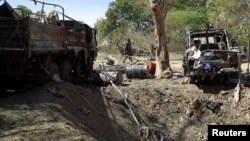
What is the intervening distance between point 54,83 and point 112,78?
4303 millimetres

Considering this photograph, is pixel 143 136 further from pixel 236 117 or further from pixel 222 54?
pixel 222 54

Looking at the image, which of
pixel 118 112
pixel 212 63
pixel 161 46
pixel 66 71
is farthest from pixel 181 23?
pixel 118 112

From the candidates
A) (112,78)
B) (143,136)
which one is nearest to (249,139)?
(143,136)

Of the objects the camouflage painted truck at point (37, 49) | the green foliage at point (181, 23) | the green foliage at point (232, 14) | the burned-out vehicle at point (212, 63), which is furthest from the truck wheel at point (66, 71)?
the green foliage at point (181, 23)

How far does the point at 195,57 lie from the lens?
15.2m

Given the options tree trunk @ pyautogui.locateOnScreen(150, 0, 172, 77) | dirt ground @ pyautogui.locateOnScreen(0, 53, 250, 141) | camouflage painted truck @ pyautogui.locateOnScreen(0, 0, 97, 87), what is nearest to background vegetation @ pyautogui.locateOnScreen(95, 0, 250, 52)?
tree trunk @ pyautogui.locateOnScreen(150, 0, 172, 77)

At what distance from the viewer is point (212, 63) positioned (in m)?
14.6

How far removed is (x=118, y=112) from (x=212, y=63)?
14.5 ft

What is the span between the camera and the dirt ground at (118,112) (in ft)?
26.9

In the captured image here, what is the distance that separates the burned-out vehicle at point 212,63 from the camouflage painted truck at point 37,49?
3.55 m

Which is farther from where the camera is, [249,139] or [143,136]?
[143,136]

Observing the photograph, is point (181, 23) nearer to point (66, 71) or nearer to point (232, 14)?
point (232, 14)

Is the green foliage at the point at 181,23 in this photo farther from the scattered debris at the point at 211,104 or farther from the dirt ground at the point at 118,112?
the scattered debris at the point at 211,104

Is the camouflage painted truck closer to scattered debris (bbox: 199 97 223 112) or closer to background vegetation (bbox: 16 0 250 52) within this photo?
scattered debris (bbox: 199 97 223 112)
